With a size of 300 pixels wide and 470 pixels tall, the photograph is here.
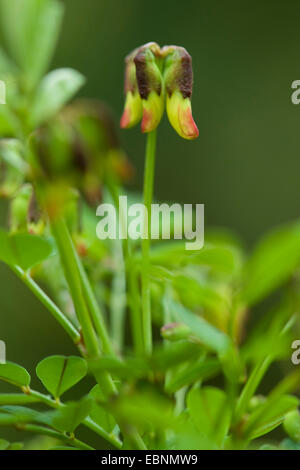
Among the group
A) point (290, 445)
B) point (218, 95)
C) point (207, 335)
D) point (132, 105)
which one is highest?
point (218, 95)

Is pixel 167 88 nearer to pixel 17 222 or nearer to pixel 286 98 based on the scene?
pixel 17 222

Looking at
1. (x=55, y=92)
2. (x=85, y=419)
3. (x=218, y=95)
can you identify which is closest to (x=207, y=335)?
(x=85, y=419)

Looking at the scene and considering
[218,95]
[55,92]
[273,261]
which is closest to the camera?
[273,261]

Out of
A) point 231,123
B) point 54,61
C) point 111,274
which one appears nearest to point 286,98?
point 231,123

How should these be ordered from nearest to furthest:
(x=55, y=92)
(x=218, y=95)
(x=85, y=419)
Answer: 1. (x=85, y=419)
2. (x=55, y=92)
3. (x=218, y=95)

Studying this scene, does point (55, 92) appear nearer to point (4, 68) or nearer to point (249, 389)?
point (4, 68)
